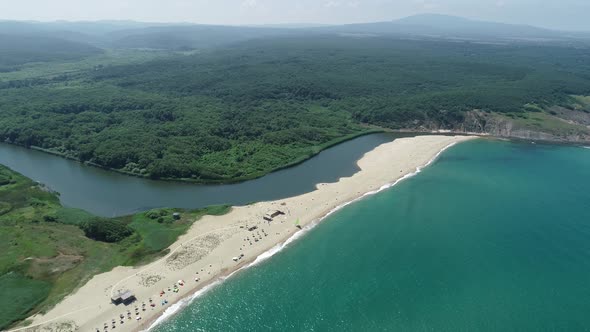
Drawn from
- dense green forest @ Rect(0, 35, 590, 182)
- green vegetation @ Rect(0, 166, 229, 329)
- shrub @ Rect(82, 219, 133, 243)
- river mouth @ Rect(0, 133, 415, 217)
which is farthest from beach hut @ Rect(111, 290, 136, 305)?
dense green forest @ Rect(0, 35, 590, 182)

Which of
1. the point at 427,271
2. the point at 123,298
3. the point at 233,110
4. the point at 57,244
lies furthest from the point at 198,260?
the point at 233,110

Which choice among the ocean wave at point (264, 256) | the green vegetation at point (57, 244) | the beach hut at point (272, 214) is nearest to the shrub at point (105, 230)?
the green vegetation at point (57, 244)

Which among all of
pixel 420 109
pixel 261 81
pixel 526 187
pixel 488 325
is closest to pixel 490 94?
pixel 420 109

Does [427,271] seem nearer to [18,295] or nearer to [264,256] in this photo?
[264,256]

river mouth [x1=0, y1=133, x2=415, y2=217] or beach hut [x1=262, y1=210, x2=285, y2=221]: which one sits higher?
beach hut [x1=262, y1=210, x2=285, y2=221]

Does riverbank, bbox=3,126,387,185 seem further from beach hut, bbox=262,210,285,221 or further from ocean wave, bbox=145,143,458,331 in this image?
ocean wave, bbox=145,143,458,331

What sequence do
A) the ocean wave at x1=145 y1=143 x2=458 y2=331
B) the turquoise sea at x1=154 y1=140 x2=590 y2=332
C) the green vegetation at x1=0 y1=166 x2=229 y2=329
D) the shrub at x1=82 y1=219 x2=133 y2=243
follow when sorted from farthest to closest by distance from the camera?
the shrub at x1=82 y1=219 x2=133 y2=243, the green vegetation at x1=0 y1=166 x2=229 y2=329, the ocean wave at x1=145 y1=143 x2=458 y2=331, the turquoise sea at x1=154 y1=140 x2=590 y2=332
